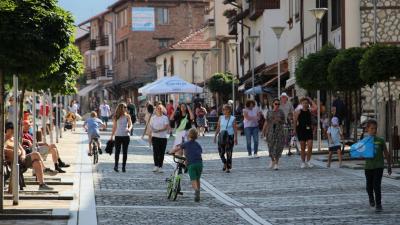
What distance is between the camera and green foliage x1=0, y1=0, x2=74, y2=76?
14625 millimetres

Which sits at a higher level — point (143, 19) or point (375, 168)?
point (143, 19)

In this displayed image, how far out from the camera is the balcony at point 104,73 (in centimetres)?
11668

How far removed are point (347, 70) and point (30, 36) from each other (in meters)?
14.4

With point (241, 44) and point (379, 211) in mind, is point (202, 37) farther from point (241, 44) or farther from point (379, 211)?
point (379, 211)

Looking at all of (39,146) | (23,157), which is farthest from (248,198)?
(39,146)

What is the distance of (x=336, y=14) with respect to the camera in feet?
130

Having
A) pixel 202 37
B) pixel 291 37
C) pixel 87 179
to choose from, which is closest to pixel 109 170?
pixel 87 179

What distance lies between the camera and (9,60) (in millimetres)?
14680

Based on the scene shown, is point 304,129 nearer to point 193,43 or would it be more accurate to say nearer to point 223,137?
point 223,137

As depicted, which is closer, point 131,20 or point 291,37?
point 291,37

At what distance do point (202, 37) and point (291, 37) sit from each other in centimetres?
3564

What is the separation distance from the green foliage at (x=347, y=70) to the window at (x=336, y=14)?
1023 cm

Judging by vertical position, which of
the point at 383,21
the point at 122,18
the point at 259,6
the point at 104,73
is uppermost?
the point at 122,18

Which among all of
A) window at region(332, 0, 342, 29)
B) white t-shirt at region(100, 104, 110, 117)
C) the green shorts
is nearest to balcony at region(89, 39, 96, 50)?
white t-shirt at region(100, 104, 110, 117)
